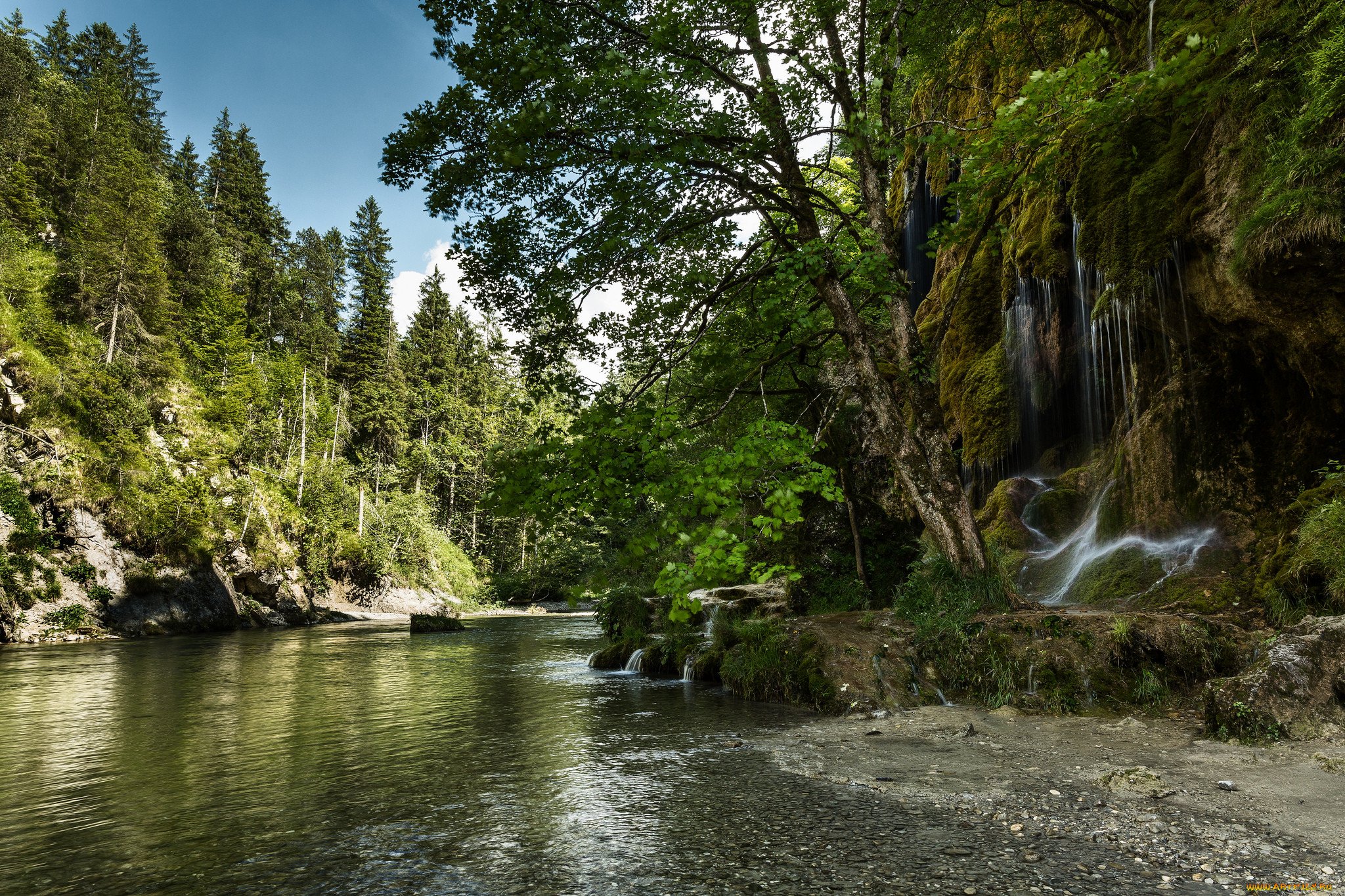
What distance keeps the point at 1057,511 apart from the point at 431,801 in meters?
13.6

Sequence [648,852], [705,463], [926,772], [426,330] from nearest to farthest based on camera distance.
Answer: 1. [648,852]
2. [926,772]
3. [705,463]
4. [426,330]

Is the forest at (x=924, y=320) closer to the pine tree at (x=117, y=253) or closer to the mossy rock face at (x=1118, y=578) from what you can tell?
the mossy rock face at (x=1118, y=578)

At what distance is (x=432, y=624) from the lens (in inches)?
1143

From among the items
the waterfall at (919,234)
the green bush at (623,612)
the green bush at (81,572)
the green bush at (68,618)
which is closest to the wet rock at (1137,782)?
the green bush at (623,612)

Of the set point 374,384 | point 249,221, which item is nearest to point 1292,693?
point 374,384

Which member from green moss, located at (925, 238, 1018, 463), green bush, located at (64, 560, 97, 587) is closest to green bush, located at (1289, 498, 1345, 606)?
green moss, located at (925, 238, 1018, 463)

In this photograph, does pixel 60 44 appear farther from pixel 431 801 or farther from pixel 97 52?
pixel 431 801

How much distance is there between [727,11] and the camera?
32.4 feet

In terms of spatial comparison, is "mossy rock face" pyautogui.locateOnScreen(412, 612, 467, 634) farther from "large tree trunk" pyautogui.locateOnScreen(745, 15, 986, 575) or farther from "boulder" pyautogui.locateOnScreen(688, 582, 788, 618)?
"large tree trunk" pyautogui.locateOnScreen(745, 15, 986, 575)

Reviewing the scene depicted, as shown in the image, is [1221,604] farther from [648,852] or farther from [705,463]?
[648,852]

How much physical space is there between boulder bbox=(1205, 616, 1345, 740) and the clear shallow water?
14.0 ft

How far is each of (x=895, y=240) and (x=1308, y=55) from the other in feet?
16.9

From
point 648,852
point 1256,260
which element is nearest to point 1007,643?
point 1256,260

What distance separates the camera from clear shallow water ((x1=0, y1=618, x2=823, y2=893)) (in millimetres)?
4199
